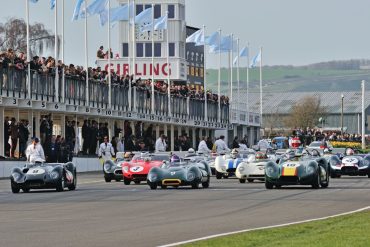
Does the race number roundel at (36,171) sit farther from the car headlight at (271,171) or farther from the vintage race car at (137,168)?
the car headlight at (271,171)

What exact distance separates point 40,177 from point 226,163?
1488cm

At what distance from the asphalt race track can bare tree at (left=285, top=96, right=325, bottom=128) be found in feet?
437

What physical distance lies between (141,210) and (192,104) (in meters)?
57.3

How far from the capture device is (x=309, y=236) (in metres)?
19.8

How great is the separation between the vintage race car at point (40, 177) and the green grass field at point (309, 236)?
17495 mm

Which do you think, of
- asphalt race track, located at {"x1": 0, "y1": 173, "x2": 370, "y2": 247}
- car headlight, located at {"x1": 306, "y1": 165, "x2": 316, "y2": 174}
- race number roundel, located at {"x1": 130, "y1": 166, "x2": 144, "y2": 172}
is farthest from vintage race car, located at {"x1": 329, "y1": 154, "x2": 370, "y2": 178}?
car headlight, located at {"x1": 306, "y1": 165, "x2": 316, "y2": 174}

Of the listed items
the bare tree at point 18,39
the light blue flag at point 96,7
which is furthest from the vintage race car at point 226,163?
the bare tree at point 18,39

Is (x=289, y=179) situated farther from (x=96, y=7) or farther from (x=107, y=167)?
(x=96, y=7)

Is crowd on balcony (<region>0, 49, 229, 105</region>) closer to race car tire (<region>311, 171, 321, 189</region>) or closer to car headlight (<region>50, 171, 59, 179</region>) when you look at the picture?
car headlight (<region>50, 171, 59, 179</region>)

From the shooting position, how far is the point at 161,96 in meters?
79.7

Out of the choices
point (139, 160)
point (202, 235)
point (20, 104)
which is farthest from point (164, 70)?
point (202, 235)

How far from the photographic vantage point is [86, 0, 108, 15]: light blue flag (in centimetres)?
6866

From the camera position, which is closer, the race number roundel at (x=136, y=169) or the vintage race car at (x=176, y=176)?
the vintage race car at (x=176, y=176)

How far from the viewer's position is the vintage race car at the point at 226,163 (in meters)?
52.6
